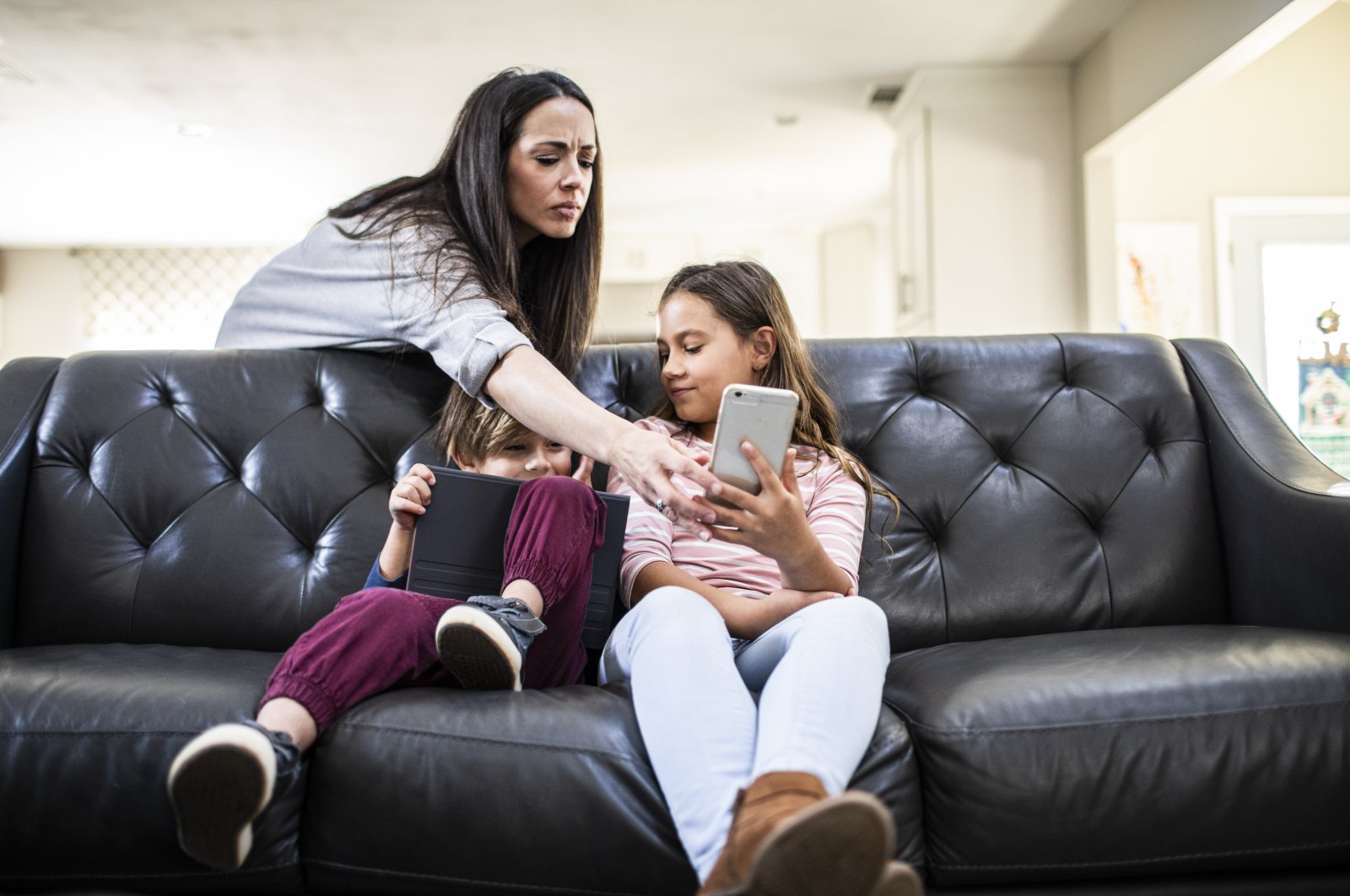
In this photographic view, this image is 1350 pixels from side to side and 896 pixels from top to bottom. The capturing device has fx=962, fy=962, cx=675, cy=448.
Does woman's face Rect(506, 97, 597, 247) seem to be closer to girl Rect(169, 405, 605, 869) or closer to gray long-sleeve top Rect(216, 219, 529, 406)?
gray long-sleeve top Rect(216, 219, 529, 406)

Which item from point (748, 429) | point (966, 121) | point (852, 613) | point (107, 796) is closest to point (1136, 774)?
point (852, 613)

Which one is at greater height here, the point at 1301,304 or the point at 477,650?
the point at 1301,304

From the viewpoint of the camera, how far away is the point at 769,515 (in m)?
1.07

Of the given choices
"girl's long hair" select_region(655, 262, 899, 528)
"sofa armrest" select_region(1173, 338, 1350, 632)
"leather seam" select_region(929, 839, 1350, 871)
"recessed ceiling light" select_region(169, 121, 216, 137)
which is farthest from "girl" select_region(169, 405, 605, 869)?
"recessed ceiling light" select_region(169, 121, 216, 137)

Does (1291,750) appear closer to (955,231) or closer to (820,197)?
(955,231)

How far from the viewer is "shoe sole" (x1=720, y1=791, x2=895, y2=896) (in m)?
0.69

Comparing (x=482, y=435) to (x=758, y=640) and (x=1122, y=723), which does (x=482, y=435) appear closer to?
(x=758, y=640)

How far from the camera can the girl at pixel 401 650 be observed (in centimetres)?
82

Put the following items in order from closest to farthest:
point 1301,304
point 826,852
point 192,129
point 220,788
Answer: point 826,852
point 220,788
point 1301,304
point 192,129

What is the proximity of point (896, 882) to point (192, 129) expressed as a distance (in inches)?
241

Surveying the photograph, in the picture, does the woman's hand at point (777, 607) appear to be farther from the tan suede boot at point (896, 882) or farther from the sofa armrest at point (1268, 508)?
the sofa armrest at point (1268, 508)

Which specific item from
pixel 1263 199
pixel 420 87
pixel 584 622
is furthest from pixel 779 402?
pixel 1263 199

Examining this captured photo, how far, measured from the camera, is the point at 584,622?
4.12 feet

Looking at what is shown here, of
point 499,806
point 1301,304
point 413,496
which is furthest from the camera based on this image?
point 1301,304
